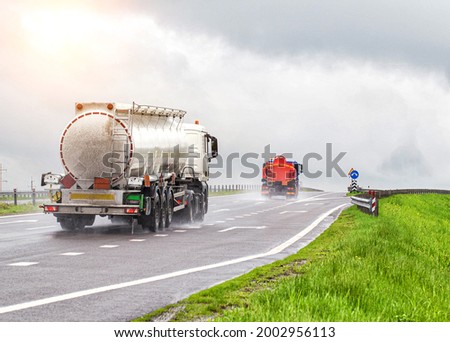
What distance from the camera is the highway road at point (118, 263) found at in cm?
965

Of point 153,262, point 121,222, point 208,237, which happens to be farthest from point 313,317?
point 121,222

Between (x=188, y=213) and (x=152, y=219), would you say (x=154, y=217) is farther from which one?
(x=188, y=213)

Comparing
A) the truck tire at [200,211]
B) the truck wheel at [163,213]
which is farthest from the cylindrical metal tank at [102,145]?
the truck tire at [200,211]

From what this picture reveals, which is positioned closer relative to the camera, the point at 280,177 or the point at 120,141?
the point at 120,141

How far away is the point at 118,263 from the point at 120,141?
7.88 metres

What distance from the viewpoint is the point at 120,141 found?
22016mm

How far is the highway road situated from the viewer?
965 cm

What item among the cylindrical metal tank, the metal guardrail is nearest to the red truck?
the metal guardrail

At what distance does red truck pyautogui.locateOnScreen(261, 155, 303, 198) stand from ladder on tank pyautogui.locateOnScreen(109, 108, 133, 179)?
39.5m

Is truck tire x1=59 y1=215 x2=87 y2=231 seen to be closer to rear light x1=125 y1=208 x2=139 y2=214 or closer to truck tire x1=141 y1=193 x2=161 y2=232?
truck tire x1=141 y1=193 x2=161 y2=232

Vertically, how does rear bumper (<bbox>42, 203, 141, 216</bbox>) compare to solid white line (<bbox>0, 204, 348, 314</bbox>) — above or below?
above

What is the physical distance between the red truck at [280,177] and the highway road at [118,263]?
34609 mm

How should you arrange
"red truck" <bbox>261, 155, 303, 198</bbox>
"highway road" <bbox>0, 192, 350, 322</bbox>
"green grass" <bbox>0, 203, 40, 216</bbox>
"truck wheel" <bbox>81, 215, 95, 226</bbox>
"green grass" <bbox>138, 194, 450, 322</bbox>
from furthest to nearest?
"red truck" <bbox>261, 155, 303, 198</bbox>
"green grass" <bbox>0, 203, 40, 216</bbox>
"truck wheel" <bbox>81, 215, 95, 226</bbox>
"highway road" <bbox>0, 192, 350, 322</bbox>
"green grass" <bbox>138, 194, 450, 322</bbox>

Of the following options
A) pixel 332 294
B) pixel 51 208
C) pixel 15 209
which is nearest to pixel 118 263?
pixel 332 294
